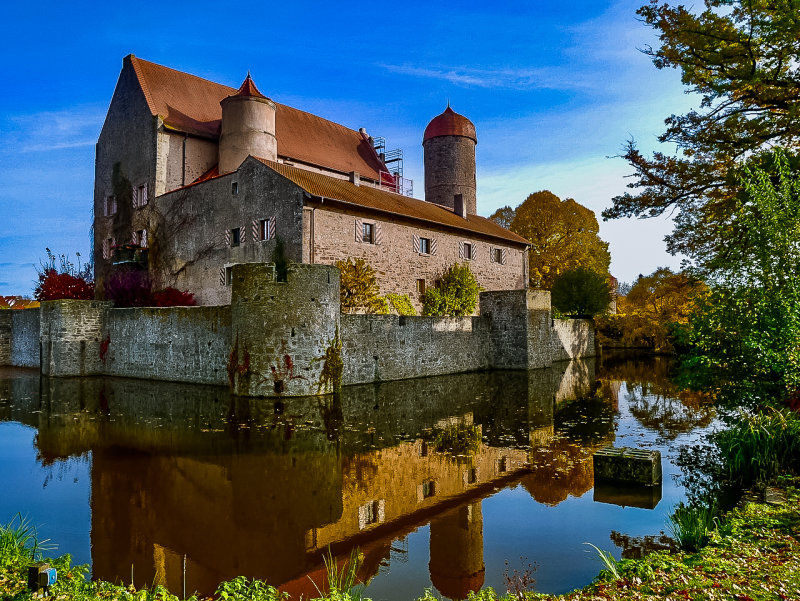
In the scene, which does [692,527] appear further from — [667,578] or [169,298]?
[169,298]

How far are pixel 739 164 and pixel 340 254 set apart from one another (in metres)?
13.8

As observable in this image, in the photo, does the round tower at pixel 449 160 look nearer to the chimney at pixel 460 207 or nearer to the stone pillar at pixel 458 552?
the chimney at pixel 460 207

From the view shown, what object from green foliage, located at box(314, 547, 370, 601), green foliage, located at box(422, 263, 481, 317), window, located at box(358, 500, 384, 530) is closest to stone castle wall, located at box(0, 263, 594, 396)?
green foliage, located at box(422, 263, 481, 317)

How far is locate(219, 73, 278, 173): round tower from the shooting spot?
25.4 metres

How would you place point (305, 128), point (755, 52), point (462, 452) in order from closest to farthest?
point (462, 452)
point (755, 52)
point (305, 128)

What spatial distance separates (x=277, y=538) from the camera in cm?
512

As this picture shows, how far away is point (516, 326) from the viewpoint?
2198 cm

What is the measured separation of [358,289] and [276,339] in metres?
7.29

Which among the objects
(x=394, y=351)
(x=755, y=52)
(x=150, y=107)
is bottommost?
(x=394, y=351)

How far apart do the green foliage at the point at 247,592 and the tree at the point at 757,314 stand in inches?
263

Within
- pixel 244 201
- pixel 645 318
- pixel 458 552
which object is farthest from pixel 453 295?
pixel 458 552

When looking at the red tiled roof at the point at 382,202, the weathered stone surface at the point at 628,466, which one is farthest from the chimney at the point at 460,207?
the weathered stone surface at the point at 628,466

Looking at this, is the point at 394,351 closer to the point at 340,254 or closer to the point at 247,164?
the point at 340,254

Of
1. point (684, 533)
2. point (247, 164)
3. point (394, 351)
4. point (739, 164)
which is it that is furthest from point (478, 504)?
point (247, 164)
